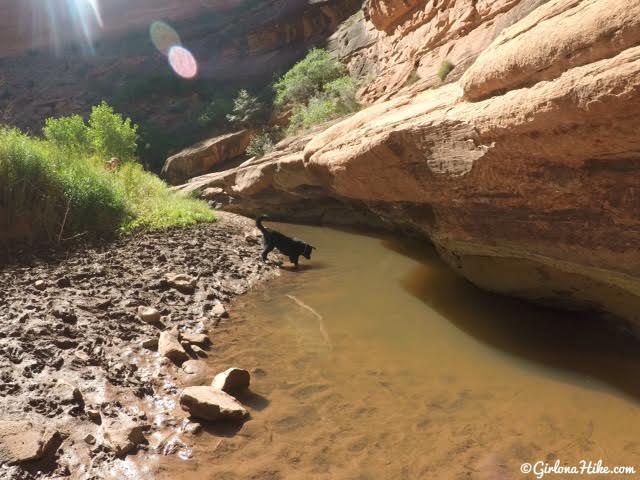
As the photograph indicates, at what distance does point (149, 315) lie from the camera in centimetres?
402

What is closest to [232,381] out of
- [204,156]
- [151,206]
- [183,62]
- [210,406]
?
[210,406]

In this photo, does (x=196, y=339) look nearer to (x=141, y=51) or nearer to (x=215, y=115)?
(x=215, y=115)

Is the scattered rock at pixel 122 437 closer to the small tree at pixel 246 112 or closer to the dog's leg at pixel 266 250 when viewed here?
the dog's leg at pixel 266 250

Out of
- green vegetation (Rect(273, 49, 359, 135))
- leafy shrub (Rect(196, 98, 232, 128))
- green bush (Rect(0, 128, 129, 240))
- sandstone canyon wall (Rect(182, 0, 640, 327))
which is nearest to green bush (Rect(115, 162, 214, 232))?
green bush (Rect(0, 128, 129, 240))

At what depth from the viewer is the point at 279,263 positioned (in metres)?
7.16

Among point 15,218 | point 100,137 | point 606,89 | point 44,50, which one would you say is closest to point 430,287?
point 606,89

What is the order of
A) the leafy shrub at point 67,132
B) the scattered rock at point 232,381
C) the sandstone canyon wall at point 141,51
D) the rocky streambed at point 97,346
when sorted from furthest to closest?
1. the sandstone canyon wall at point 141,51
2. the leafy shrub at point 67,132
3. the scattered rock at point 232,381
4. the rocky streambed at point 97,346

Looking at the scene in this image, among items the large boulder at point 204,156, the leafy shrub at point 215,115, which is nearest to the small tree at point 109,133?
the large boulder at point 204,156

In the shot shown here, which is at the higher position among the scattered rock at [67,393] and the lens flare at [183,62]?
the lens flare at [183,62]

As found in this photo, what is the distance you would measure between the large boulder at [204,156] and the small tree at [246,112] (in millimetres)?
1173

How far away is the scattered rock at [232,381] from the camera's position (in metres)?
2.92

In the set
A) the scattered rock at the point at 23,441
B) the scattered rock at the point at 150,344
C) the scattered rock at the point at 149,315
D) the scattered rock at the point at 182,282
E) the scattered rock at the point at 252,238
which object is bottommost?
the scattered rock at the point at 150,344

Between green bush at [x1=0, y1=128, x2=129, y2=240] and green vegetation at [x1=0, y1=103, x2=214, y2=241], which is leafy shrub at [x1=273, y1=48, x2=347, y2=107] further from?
green bush at [x1=0, y1=128, x2=129, y2=240]

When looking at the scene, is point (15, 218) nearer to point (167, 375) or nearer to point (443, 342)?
point (167, 375)
